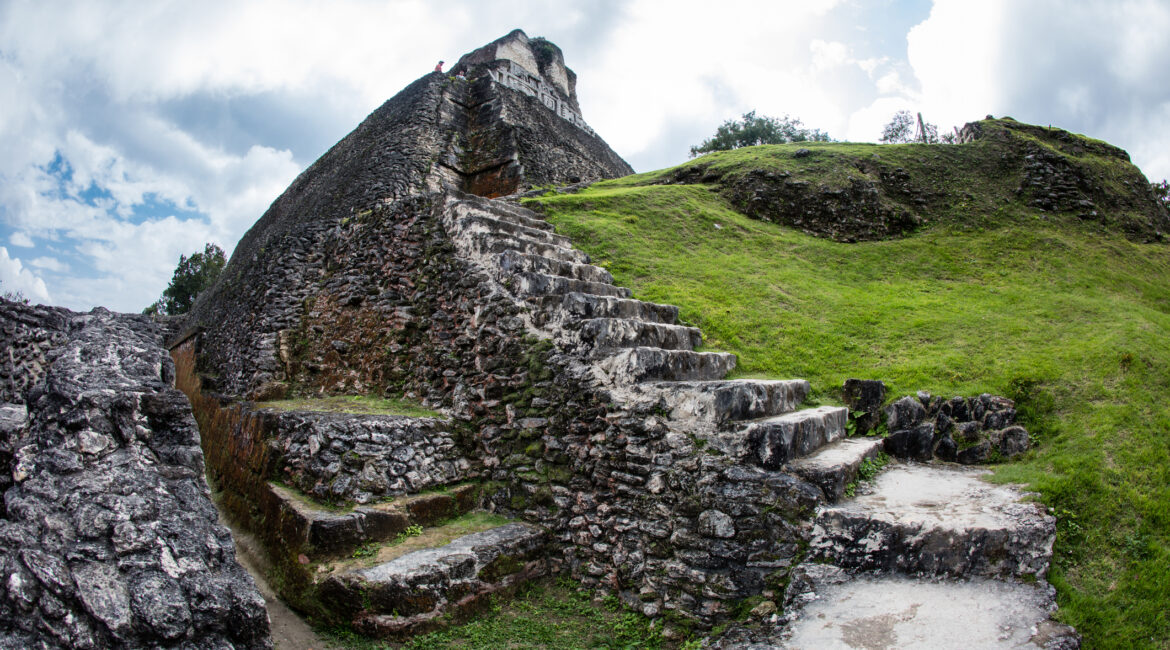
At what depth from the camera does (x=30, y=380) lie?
381 centimetres

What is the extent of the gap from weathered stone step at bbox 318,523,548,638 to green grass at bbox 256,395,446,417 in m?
1.67

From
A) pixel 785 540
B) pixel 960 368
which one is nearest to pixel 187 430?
pixel 785 540

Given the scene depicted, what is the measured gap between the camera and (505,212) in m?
7.89

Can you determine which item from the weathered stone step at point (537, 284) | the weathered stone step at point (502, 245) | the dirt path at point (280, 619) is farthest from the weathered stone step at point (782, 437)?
the weathered stone step at point (502, 245)

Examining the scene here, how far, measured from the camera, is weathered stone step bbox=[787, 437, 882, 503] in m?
3.63

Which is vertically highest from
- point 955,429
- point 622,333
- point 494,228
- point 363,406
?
point 494,228

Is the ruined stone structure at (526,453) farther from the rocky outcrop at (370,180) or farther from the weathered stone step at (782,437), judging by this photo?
the rocky outcrop at (370,180)

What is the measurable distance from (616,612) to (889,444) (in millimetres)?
2766

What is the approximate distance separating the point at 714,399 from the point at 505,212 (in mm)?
4917

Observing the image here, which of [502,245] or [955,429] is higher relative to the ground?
[502,245]

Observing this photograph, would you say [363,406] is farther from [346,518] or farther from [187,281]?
[187,281]

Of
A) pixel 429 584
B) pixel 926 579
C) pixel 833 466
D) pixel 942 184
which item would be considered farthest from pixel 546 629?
pixel 942 184

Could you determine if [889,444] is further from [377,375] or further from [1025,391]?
[377,375]

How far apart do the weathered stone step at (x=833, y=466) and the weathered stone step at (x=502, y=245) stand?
359cm
